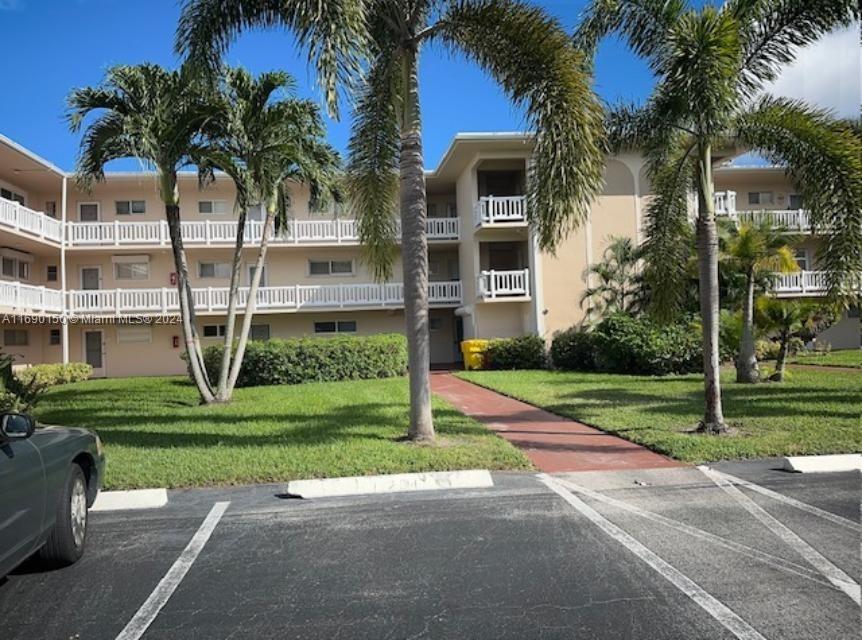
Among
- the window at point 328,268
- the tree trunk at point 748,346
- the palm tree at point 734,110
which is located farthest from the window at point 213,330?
the palm tree at point 734,110

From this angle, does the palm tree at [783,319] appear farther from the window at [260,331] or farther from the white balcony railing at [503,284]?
the window at [260,331]

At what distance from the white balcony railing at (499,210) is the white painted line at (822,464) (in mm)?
15787

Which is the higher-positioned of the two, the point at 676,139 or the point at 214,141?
the point at 214,141

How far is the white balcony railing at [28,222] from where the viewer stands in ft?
69.6

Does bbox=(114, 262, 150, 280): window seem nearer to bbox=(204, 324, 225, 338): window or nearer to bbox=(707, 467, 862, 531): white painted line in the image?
bbox=(204, 324, 225, 338): window

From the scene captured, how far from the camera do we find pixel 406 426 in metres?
10.5

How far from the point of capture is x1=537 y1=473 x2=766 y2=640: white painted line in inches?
150

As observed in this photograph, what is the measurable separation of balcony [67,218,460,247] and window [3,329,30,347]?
4083 mm

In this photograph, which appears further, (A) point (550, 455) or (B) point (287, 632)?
(A) point (550, 455)

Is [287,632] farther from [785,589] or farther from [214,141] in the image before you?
[214,141]

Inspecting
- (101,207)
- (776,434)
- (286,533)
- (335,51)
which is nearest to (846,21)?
(776,434)

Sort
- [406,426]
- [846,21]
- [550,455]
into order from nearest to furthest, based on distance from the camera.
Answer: [550,455] < [846,21] < [406,426]

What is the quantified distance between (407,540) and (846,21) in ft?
31.0

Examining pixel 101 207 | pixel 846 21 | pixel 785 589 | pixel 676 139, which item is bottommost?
pixel 785 589
